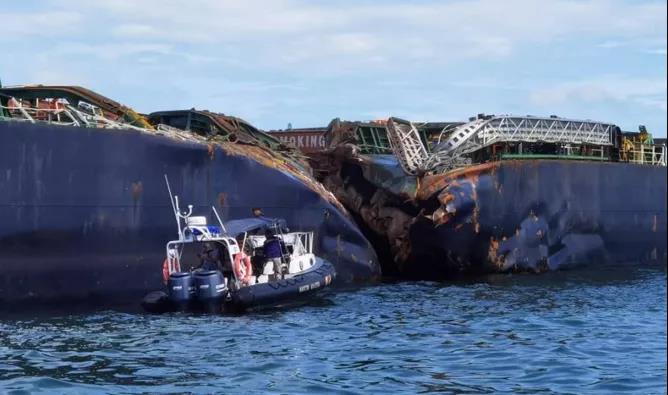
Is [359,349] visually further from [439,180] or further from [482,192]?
[482,192]

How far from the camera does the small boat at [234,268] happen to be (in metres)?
21.7

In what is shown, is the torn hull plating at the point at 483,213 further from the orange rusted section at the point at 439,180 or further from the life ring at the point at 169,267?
the life ring at the point at 169,267

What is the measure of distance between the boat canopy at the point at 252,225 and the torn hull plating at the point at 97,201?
65.4 inches

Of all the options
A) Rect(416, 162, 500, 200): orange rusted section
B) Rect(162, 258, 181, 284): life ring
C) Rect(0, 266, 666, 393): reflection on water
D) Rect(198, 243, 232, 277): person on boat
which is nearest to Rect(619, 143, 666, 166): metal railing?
Rect(416, 162, 500, 200): orange rusted section

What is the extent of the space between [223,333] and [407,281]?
12596 mm

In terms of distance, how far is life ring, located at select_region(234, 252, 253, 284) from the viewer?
74.8ft

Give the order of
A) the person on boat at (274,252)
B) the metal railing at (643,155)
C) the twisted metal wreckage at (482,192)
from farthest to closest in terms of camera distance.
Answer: the metal railing at (643,155) → the twisted metal wreckage at (482,192) → the person on boat at (274,252)

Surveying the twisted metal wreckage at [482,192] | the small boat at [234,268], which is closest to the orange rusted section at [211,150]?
the small boat at [234,268]

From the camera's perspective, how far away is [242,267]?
2288 centimetres

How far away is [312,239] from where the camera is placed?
27922 millimetres

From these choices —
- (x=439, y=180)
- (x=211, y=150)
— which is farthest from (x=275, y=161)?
(x=439, y=180)

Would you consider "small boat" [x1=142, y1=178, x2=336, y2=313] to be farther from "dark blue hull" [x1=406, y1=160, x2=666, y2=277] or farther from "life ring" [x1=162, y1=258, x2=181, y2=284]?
"dark blue hull" [x1=406, y1=160, x2=666, y2=277]

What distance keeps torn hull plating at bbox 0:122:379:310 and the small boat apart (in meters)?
0.77

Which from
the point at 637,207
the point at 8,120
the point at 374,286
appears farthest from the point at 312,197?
the point at 637,207
